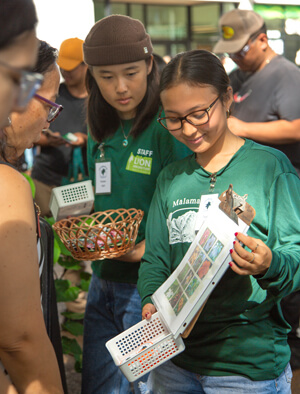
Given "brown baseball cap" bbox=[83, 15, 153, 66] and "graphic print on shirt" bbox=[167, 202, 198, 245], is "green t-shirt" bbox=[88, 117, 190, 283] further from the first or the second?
"graphic print on shirt" bbox=[167, 202, 198, 245]

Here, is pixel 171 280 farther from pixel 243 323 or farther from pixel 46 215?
pixel 46 215

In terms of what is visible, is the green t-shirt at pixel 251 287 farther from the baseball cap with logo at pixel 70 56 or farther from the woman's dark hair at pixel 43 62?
the baseball cap with logo at pixel 70 56

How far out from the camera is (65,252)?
3143mm

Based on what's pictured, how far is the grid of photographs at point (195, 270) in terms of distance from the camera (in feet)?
4.99

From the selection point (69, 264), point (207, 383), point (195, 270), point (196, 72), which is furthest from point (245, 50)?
point (207, 383)

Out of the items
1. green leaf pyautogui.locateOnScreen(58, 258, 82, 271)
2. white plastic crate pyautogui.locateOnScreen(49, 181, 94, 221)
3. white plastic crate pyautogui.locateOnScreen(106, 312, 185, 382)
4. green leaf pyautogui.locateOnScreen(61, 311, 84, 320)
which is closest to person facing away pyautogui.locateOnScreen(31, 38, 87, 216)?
green leaf pyautogui.locateOnScreen(58, 258, 82, 271)

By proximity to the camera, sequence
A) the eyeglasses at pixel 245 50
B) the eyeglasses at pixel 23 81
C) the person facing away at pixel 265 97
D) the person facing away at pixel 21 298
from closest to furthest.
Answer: the eyeglasses at pixel 23 81
the person facing away at pixel 21 298
the person facing away at pixel 265 97
the eyeglasses at pixel 245 50

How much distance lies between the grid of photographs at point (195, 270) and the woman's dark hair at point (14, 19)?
0.87 m

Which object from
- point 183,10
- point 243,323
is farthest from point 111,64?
point 183,10

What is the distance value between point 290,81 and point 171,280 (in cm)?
211

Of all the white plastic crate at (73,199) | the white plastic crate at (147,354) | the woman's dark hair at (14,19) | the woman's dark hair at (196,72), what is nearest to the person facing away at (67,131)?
the white plastic crate at (73,199)

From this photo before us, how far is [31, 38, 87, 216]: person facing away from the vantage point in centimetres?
393

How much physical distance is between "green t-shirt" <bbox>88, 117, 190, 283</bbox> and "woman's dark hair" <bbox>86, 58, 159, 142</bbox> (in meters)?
0.03

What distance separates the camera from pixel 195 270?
158 centimetres
